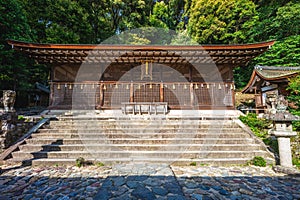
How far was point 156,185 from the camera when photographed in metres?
3.30

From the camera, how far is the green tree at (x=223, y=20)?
1825cm

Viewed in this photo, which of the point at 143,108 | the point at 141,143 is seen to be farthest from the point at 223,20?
the point at 141,143

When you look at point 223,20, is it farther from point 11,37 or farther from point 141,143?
point 11,37

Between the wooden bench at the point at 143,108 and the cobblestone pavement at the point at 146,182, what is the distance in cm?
360

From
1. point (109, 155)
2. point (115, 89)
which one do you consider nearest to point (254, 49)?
point (115, 89)

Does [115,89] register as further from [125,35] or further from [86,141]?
[125,35]

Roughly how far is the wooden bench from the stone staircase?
0.89 meters

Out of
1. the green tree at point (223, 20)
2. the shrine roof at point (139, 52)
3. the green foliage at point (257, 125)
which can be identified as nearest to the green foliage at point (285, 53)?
the green tree at point (223, 20)

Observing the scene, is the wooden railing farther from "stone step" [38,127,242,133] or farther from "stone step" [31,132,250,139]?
"stone step" [31,132,250,139]

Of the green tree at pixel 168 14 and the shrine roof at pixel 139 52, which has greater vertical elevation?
the green tree at pixel 168 14

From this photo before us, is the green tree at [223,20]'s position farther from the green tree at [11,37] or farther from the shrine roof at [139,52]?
the green tree at [11,37]

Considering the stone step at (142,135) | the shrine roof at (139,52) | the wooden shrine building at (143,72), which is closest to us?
the stone step at (142,135)

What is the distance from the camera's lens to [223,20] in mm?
19719

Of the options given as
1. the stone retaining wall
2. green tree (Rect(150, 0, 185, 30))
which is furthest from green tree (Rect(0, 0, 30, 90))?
green tree (Rect(150, 0, 185, 30))
